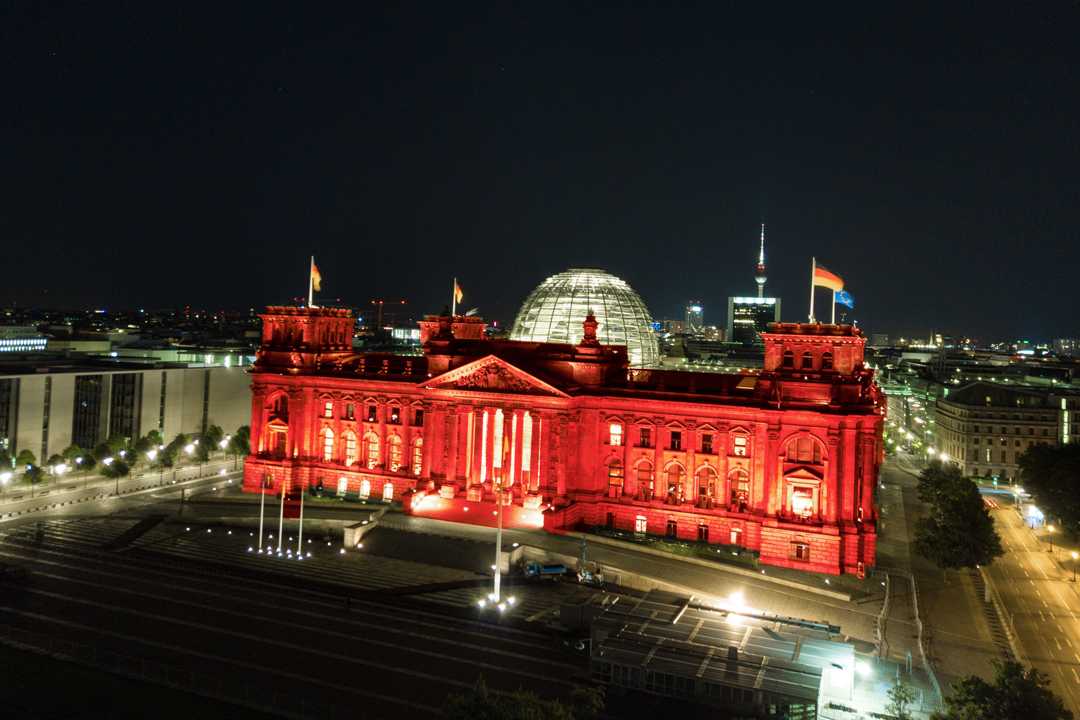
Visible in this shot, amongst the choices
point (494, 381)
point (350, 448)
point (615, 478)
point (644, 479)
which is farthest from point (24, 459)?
point (644, 479)

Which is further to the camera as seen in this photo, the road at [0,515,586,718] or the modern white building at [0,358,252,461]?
the modern white building at [0,358,252,461]

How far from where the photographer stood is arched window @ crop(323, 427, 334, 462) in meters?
89.5

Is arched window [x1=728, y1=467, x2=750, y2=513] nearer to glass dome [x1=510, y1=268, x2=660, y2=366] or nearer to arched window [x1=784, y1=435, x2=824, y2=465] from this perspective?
arched window [x1=784, y1=435, x2=824, y2=465]

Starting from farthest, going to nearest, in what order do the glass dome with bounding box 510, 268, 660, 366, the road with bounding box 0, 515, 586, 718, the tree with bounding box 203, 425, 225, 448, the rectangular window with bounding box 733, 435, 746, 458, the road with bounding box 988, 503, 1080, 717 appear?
the tree with bounding box 203, 425, 225, 448 < the glass dome with bounding box 510, 268, 660, 366 < the rectangular window with bounding box 733, 435, 746, 458 < the road with bounding box 988, 503, 1080, 717 < the road with bounding box 0, 515, 586, 718

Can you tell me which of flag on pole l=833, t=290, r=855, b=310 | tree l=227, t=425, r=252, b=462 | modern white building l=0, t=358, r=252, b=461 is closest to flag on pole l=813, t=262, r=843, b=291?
flag on pole l=833, t=290, r=855, b=310

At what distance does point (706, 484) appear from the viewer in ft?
240

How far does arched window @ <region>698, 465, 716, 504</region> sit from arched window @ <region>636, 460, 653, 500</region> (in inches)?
179

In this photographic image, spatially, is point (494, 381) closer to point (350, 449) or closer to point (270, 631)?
point (350, 449)

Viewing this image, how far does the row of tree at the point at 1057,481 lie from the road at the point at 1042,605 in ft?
12.1

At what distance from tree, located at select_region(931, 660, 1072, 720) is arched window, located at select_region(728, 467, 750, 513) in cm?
3882

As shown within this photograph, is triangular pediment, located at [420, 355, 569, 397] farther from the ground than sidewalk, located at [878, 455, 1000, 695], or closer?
farther from the ground

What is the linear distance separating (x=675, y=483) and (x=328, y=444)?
126 feet

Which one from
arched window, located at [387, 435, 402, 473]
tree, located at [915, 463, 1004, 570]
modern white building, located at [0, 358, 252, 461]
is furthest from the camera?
modern white building, located at [0, 358, 252, 461]

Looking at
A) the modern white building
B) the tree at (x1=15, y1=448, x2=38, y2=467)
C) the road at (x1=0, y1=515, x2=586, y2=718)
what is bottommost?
the road at (x1=0, y1=515, x2=586, y2=718)
